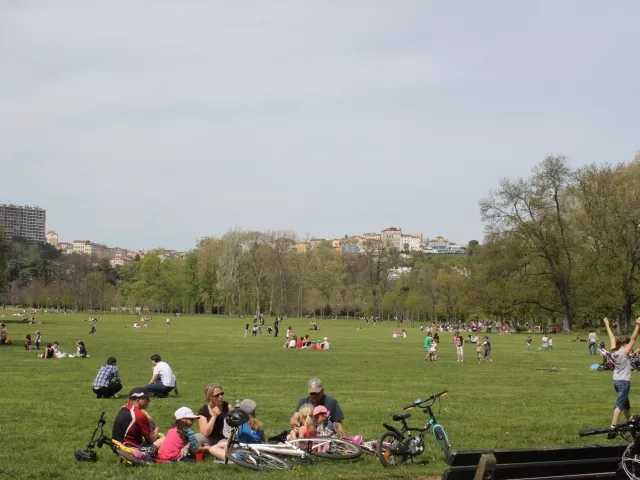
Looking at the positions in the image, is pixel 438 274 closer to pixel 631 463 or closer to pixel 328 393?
pixel 328 393

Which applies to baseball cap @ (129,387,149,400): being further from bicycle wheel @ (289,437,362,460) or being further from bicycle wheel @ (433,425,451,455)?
bicycle wheel @ (433,425,451,455)

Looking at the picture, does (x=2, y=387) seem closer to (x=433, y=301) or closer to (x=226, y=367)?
(x=226, y=367)

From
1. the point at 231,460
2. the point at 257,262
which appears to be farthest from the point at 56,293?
the point at 231,460

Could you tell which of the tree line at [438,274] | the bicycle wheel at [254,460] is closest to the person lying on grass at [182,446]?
the bicycle wheel at [254,460]

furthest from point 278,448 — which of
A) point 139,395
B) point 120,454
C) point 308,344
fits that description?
point 308,344

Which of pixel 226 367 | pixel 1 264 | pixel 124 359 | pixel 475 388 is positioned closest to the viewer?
pixel 475 388

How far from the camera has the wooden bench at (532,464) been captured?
643 centimetres

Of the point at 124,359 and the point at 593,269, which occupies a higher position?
the point at 593,269

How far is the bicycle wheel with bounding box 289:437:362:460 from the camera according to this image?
10.8m

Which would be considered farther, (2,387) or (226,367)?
(226,367)

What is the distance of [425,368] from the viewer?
31.4 meters

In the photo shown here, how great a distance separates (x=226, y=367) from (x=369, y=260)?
114 m

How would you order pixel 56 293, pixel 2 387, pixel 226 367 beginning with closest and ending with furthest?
pixel 2 387 → pixel 226 367 → pixel 56 293

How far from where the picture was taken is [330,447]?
10828 millimetres
